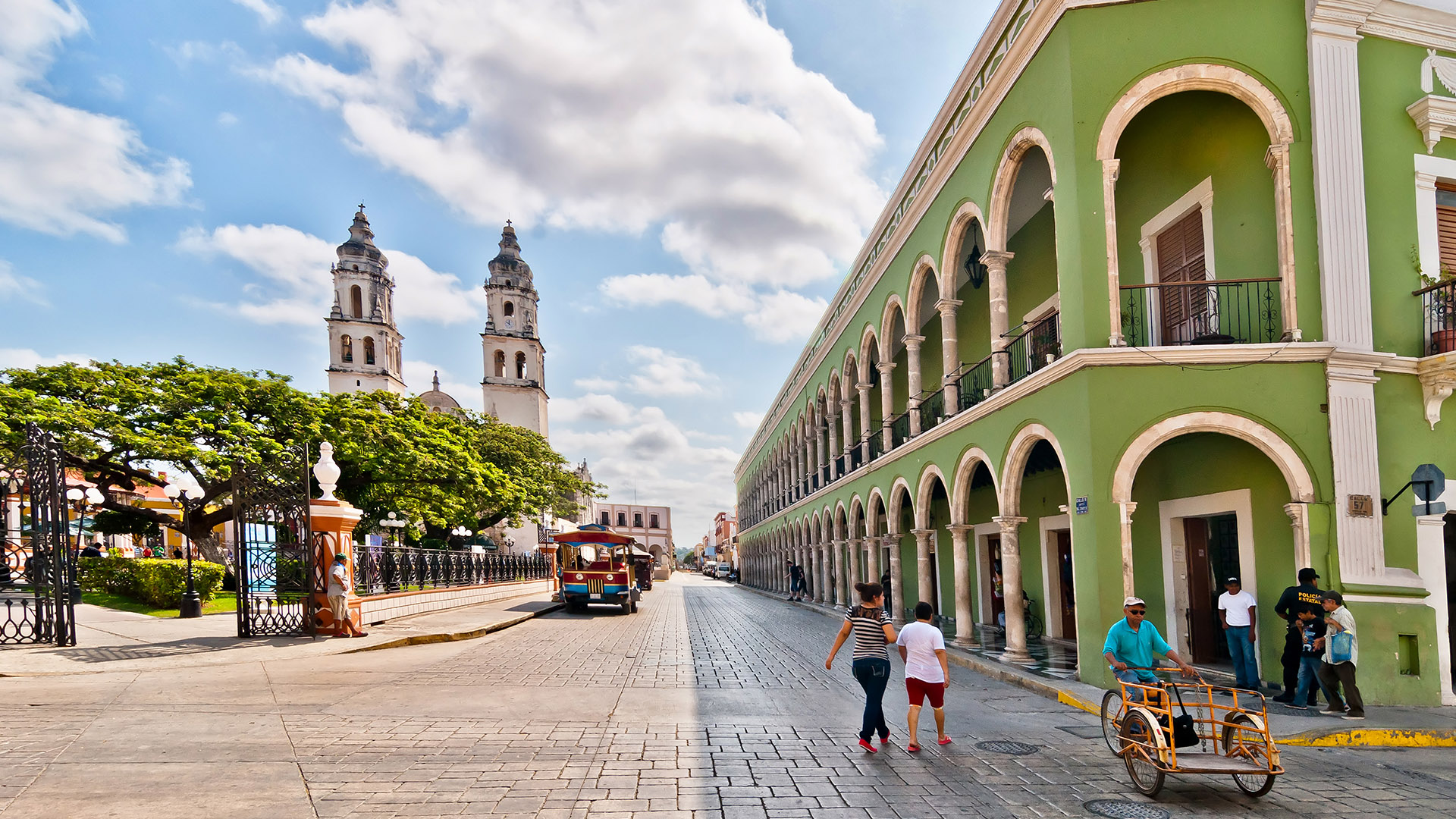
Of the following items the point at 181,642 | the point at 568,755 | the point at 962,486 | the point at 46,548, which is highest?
the point at 962,486

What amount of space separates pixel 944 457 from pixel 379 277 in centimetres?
5741

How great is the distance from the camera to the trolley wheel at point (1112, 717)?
6.76 m

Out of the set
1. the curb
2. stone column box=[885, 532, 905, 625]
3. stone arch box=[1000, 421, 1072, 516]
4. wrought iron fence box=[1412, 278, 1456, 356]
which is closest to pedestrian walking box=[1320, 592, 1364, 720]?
stone arch box=[1000, 421, 1072, 516]

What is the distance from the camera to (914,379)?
18281 mm

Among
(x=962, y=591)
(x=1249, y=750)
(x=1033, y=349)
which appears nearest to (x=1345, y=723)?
(x=1249, y=750)

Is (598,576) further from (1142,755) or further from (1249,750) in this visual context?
(1249,750)

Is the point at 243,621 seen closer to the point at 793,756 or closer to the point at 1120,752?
the point at 793,756

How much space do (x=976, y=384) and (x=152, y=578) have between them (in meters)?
20.5

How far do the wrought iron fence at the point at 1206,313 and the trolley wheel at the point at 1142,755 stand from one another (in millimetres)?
6072

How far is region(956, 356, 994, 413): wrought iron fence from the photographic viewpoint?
49.7 feet

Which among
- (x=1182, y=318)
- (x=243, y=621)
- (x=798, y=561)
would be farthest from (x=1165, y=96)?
(x=798, y=561)

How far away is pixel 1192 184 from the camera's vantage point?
1234cm

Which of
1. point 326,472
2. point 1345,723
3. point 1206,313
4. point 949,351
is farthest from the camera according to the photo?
point 326,472

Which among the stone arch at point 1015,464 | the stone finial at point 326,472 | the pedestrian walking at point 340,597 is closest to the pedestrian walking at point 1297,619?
the stone arch at point 1015,464
